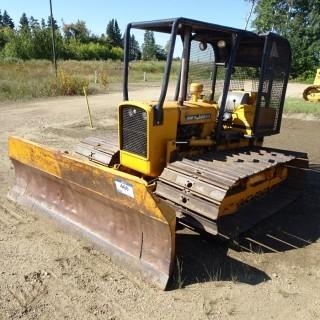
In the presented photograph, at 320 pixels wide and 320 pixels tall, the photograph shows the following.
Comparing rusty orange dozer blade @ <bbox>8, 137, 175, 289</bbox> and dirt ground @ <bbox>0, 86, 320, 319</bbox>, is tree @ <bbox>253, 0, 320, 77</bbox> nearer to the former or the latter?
dirt ground @ <bbox>0, 86, 320, 319</bbox>

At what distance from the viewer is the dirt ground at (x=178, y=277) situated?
3477 millimetres

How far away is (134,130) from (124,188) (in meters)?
1.17

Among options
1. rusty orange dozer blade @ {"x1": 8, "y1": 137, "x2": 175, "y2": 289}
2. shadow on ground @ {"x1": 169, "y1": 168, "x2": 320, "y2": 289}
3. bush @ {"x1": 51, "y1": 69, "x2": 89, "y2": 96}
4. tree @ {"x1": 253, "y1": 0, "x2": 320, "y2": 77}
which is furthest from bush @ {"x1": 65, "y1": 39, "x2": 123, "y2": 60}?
shadow on ground @ {"x1": 169, "y1": 168, "x2": 320, "y2": 289}

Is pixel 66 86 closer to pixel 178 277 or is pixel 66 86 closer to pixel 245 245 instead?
pixel 245 245

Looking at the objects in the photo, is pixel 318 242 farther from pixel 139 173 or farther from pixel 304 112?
pixel 304 112

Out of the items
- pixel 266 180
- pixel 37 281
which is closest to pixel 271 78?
pixel 266 180

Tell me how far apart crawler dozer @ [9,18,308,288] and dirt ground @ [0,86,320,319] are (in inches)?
8.1

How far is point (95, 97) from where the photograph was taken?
1961 cm

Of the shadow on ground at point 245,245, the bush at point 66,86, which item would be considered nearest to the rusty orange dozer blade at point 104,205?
the shadow on ground at point 245,245

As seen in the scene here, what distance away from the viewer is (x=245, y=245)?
4.74m

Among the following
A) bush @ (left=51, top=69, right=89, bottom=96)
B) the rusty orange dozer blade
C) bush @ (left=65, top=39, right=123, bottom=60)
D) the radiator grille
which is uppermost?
the radiator grille

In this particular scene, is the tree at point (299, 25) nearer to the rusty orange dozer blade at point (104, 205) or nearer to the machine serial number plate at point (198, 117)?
Result: the machine serial number plate at point (198, 117)

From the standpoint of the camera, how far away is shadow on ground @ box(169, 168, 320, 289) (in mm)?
4027

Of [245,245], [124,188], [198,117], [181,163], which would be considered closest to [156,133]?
[181,163]
